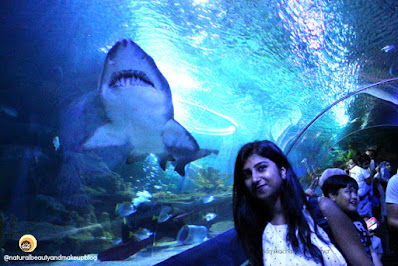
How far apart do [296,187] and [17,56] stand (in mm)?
2419

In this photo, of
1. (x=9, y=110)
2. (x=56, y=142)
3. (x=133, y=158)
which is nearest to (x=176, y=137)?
(x=133, y=158)

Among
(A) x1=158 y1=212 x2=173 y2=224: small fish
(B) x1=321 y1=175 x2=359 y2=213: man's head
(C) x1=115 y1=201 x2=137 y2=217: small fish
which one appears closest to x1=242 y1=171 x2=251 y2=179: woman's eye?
(B) x1=321 y1=175 x2=359 y2=213: man's head

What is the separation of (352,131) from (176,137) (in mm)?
7755

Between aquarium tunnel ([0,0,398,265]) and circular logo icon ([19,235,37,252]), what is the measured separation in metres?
0.02

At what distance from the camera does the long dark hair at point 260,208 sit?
0.93 metres

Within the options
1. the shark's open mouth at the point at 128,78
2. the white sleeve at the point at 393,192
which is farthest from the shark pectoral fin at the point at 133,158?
the white sleeve at the point at 393,192

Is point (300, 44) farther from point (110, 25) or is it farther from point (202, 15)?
point (110, 25)

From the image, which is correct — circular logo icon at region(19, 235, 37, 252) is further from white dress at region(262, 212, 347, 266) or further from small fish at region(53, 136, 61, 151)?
white dress at region(262, 212, 347, 266)

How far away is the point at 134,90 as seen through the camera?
2.18 meters

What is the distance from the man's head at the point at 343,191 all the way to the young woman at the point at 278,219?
517 mm

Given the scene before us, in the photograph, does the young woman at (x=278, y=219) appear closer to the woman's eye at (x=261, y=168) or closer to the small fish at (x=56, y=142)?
the woman's eye at (x=261, y=168)

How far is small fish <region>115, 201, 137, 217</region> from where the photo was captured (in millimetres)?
2311

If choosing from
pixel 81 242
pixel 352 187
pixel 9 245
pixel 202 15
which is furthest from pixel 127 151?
pixel 352 187

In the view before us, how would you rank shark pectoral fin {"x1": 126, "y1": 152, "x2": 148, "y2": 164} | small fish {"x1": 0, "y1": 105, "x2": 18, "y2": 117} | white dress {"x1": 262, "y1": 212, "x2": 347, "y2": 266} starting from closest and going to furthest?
1. white dress {"x1": 262, "y1": 212, "x2": 347, "y2": 266}
2. small fish {"x1": 0, "y1": 105, "x2": 18, "y2": 117}
3. shark pectoral fin {"x1": 126, "y1": 152, "x2": 148, "y2": 164}
